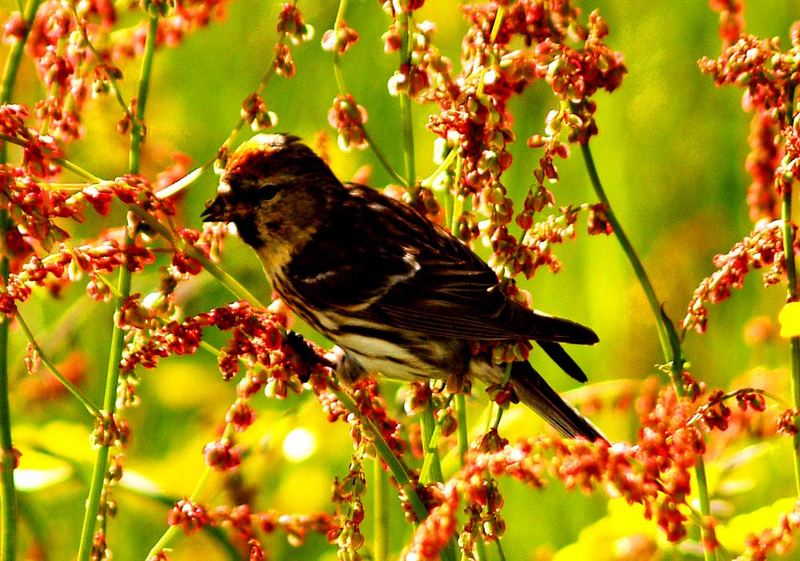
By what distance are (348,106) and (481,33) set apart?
29 cm

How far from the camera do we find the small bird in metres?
2.80

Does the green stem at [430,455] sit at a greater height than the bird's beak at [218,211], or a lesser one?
lesser

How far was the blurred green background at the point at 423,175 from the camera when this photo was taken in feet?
12.4

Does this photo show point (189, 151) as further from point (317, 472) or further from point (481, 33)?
point (481, 33)

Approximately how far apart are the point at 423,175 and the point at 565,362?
2.24m

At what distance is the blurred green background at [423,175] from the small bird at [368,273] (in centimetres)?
23

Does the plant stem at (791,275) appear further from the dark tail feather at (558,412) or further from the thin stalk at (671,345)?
the dark tail feather at (558,412)

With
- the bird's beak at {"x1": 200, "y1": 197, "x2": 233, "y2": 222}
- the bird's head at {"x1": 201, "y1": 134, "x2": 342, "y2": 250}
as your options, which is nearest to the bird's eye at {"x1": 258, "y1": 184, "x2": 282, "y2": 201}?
the bird's head at {"x1": 201, "y1": 134, "x2": 342, "y2": 250}

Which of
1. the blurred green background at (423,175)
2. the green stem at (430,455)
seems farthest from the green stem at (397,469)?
the blurred green background at (423,175)

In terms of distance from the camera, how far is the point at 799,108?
81.4 inches

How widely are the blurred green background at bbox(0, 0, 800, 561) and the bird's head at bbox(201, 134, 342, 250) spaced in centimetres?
45

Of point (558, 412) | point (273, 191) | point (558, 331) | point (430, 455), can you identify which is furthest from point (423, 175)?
point (430, 455)

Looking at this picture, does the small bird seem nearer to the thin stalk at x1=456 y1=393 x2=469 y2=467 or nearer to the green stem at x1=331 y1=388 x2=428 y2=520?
the thin stalk at x1=456 y1=393 x2=469 y2=467

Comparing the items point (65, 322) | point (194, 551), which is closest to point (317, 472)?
point (194, 551)
